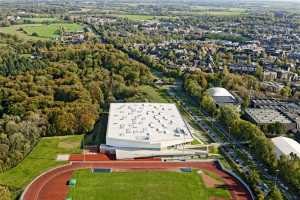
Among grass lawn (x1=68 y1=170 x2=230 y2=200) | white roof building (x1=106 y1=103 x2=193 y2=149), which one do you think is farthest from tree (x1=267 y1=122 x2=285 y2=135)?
grass lawn (x1=68 y1=170 x2=230 y2=200)

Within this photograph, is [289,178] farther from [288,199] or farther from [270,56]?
[270,56]

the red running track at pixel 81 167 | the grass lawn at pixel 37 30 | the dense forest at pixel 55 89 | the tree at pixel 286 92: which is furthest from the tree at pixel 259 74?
the grass lawn at pixel 37 30

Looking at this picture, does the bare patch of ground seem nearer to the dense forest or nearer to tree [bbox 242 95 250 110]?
the dense forest

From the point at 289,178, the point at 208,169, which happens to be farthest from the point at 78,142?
the point at 289,178

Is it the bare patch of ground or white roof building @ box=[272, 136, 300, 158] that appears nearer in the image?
the bare patch of ground

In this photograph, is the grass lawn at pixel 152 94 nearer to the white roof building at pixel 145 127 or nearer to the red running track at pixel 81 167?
the white roof building at pixel 145 127
